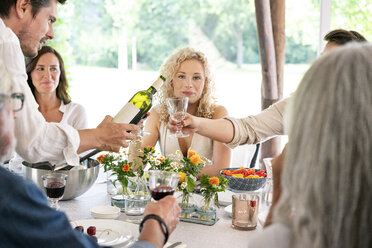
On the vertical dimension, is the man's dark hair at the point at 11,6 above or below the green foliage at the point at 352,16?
below

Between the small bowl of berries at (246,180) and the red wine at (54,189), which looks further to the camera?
the small bowl of berries at (246,180)

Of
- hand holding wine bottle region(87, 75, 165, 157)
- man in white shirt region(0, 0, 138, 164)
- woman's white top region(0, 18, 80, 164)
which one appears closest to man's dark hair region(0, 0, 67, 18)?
man in white shirt region(0, 0, 138, 164)

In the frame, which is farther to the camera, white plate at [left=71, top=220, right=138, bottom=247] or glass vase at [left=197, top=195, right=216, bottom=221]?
glass vase at [left=197, top=195, right=216, bottom=221]

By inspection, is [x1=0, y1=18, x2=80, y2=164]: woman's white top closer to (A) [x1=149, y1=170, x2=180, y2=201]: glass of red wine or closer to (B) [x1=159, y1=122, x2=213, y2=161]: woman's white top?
(A) [x1=149, y1=170, x2=180, y2=201]: glass of red wine

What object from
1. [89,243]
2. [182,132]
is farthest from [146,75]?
[89,243]

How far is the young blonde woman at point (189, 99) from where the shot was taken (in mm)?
2955

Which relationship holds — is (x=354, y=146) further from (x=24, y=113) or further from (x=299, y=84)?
(x=24, y=113)

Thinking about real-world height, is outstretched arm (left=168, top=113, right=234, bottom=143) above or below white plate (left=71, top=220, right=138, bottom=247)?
above

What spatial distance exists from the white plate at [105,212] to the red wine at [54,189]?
16 centimetres

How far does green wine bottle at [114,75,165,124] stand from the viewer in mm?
1914

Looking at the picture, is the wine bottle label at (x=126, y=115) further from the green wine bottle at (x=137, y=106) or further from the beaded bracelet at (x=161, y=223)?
the beaded bracelet at (x=161, y=223)

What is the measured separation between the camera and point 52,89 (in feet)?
10.9

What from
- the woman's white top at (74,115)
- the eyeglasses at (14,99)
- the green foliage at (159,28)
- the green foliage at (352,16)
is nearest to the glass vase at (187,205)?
the eyeglasses at (14,99)

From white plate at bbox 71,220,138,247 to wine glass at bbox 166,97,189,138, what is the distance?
0.69 meters
